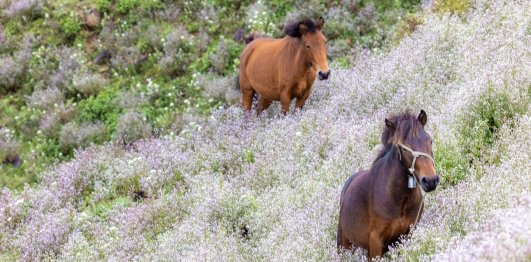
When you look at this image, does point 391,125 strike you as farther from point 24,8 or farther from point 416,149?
point 24,8

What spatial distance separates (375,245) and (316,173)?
2.12 m

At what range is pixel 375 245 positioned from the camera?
3584 millimetres

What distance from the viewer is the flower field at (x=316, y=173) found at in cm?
403

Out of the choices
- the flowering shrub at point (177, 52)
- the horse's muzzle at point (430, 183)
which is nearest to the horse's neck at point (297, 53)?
the horse's muzzle at point (430, 183)

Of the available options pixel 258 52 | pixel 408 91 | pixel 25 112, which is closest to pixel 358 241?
pixel 408 91

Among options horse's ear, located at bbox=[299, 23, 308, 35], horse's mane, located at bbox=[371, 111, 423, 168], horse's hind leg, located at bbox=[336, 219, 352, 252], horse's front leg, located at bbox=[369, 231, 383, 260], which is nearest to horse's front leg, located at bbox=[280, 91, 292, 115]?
horse's ear, located at bbox=[299, 23, 308, 35]

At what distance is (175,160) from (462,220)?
4699 mm

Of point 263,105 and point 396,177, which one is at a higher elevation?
point 396,177

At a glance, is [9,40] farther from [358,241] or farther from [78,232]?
[358,241]

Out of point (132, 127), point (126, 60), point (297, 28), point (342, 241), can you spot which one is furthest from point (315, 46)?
point (126, 60)

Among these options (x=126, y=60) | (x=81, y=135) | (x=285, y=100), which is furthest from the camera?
(x=126, y=60)

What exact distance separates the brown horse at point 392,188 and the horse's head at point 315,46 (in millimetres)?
3179

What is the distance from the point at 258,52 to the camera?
855cm

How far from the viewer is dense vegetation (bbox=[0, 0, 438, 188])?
10.5 metres
